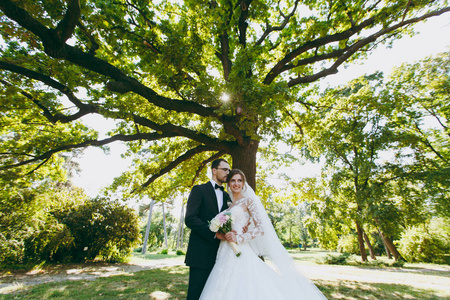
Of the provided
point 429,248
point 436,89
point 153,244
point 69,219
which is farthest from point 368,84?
point 153,244

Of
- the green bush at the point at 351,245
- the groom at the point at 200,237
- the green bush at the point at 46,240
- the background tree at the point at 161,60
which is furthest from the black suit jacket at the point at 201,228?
the green bush at the point at 351,245

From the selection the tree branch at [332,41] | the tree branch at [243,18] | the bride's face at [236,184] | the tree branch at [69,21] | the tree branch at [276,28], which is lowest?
the bride's face at [236,184]

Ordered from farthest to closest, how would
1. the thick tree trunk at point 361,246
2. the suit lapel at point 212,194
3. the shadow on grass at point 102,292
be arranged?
the thick tree trunk at point 361,246 < the shadow on grass at point 102,292 < the suit lapel at point 212,194

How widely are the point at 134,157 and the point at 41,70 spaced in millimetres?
5438

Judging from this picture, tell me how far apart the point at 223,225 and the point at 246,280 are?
27.5 inches

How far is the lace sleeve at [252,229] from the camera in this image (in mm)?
2814

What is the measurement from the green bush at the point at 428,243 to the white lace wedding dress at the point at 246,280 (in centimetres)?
1973

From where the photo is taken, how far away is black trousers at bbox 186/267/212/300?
255 cm

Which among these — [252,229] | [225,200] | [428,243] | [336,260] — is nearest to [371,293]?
[252,229]

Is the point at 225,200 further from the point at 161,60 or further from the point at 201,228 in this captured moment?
the point at 161,60

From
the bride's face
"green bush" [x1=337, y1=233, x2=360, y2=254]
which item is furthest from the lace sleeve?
"green bush" [x1=337, y1=233, x2=360, y2=254]

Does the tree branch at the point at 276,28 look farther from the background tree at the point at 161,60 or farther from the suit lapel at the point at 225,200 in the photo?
the suit lapel at the point at 225,200

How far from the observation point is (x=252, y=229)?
116 inches

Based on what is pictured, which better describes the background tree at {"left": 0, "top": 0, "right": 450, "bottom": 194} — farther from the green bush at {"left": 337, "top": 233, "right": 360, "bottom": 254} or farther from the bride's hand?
the green bush at {"left": 337, "top": 233, "right": 360, "bottom": 254}
